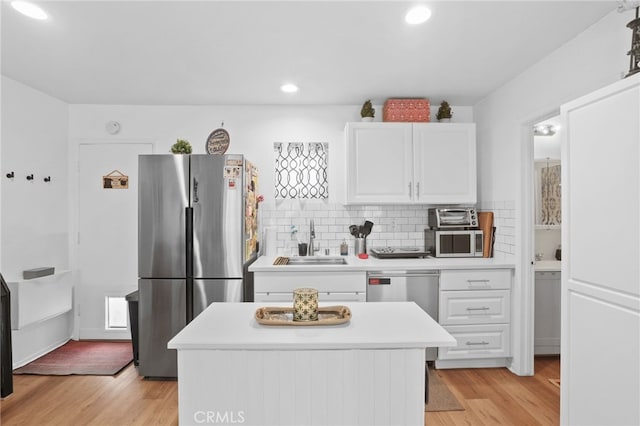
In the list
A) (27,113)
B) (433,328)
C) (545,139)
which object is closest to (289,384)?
(433,328)

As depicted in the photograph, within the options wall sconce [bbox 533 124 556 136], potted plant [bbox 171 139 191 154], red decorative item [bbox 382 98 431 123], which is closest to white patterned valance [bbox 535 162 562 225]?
wall sconce [bbox 533 124 556 136]

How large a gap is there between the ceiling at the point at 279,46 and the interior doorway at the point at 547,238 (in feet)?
3.80

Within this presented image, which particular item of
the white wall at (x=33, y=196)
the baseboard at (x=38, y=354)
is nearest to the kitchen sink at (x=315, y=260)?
the white wall at (x=33, y=196)

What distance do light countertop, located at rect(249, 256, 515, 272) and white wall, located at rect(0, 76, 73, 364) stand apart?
213cm

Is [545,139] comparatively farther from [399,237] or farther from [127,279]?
[127,279]

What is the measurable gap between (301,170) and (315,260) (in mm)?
986

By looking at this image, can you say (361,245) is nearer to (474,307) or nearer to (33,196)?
(474,307)

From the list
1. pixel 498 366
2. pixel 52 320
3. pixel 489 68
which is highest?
pixel 489 68

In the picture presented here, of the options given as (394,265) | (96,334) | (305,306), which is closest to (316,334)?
(305,306)

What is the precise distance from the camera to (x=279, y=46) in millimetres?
2484

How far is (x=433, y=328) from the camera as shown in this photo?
1542mm

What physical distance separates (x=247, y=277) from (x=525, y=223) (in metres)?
2.44

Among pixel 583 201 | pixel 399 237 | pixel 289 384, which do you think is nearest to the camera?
pixel 289 384

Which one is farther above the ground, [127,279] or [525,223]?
[525,223]
